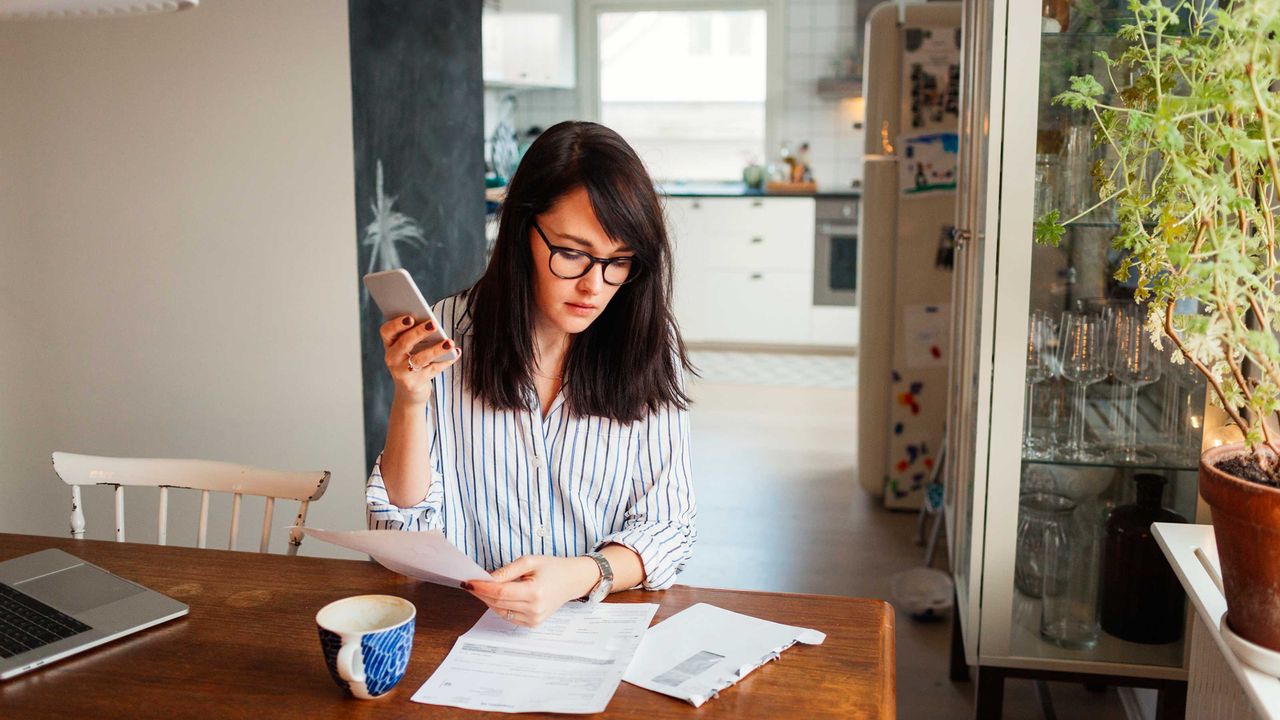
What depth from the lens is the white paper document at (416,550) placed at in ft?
3.74

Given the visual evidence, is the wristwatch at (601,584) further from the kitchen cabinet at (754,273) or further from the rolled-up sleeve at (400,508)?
the kitchen cabinet at (754,273)

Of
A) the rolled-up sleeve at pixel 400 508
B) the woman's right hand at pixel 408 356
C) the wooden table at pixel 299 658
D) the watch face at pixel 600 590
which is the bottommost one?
the wooden table at pixel 299 658

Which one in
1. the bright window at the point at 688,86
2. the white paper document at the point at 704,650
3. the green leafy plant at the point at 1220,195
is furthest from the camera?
the bright window at the point at 688,86

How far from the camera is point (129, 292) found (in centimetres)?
256

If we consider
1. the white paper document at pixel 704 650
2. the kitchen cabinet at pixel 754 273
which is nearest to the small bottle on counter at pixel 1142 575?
the white paper document at pixel 704 650

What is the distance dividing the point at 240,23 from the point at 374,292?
57.4 inches

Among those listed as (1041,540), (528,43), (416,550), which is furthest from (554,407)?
(528,43)

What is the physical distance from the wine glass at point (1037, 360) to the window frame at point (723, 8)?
4803 millimetres

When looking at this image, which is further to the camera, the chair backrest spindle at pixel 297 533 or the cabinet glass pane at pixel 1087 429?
the cabinet glass pane at pixel 1087 429

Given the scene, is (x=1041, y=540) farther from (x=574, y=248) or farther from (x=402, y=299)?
(x=402, y=299)

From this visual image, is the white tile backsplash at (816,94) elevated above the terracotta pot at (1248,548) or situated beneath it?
elevated above

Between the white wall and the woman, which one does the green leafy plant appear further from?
the white wall

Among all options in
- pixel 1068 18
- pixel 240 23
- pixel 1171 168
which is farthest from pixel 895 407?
pixel 1171 168

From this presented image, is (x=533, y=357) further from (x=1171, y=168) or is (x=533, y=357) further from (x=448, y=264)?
(x=448, y=264)
